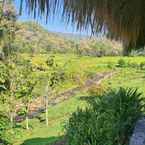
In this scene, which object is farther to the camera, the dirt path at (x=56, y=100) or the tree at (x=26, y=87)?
the dirt path at (x=56, y=100)

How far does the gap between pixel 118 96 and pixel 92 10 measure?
351cm

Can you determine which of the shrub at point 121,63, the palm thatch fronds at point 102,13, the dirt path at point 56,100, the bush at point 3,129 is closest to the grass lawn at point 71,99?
the shrub at point 121,63

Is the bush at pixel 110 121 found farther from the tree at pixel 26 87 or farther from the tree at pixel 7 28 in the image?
the tree at pixel 26 87

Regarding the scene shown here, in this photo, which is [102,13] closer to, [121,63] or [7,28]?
[7,28]

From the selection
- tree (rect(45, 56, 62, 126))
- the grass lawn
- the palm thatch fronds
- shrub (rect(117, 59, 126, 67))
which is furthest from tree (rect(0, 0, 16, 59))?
shrub (rect(117, 59, 126, 67))

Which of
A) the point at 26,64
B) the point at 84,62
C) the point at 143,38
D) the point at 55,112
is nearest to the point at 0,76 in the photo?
the point at 26,64

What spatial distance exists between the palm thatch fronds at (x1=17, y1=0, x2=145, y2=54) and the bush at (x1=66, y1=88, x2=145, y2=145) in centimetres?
216

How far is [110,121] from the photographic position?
734 centimetres

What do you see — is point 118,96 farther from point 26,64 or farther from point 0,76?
point 26,64

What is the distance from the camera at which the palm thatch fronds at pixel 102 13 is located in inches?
155

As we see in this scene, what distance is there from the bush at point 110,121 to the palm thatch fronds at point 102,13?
216cm

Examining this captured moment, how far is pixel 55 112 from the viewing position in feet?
125

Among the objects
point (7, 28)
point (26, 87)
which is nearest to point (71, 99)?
point (26, 87)

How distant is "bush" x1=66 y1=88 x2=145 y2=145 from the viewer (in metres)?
7.14
